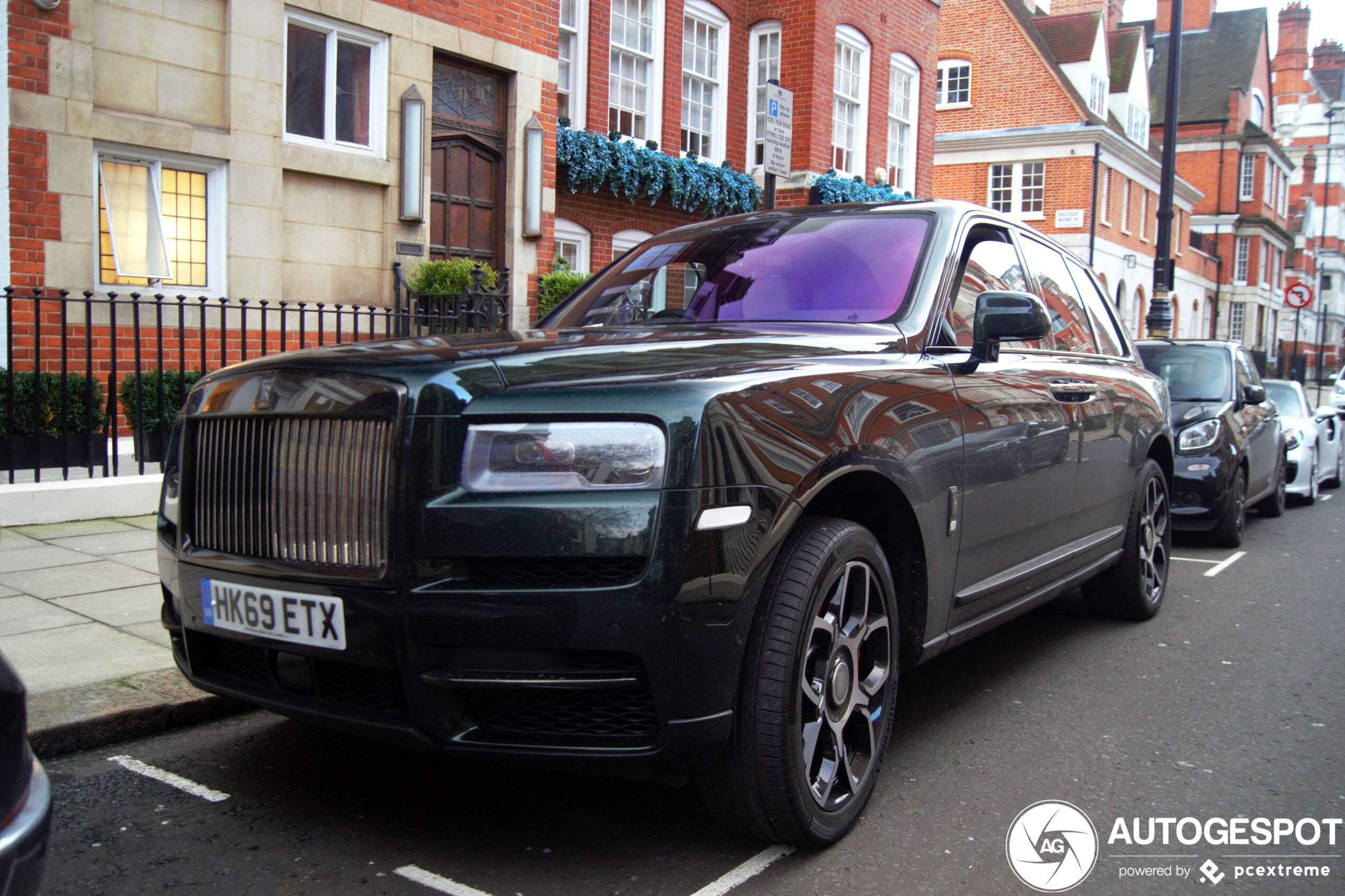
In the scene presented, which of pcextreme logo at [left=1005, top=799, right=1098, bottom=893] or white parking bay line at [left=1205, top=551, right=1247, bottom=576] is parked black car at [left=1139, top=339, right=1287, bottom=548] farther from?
pcextreme logo at [left=1005, top=799, right=1098, bottom=893]

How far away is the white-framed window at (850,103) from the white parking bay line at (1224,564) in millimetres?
12271

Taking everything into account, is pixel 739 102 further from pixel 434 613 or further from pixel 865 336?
pixel 434 613

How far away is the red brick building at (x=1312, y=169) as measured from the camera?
232ft

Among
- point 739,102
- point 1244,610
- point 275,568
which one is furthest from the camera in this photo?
point 739,102

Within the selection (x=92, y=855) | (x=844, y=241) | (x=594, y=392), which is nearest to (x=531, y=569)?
(x=594, y=392)

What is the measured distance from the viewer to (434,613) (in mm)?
2600

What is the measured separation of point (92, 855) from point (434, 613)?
4.13ft

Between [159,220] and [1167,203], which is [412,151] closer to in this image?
[159,220]

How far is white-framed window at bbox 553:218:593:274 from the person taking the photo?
15008 mm

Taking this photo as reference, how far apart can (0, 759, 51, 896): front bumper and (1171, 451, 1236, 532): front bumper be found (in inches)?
323

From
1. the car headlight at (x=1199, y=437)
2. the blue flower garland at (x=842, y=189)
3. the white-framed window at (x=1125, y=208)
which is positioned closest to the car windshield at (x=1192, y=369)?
the car headlight at (x=1199, y=437)

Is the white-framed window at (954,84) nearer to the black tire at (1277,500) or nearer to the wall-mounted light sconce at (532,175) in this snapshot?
the wall-mounted light sconce at (532,175)

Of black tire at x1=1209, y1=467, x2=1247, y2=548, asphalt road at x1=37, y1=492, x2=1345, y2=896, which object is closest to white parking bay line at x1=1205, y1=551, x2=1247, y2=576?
black tire at x1=1209, y1=467, x2=1247, y2=548

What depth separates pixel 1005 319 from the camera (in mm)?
3836
